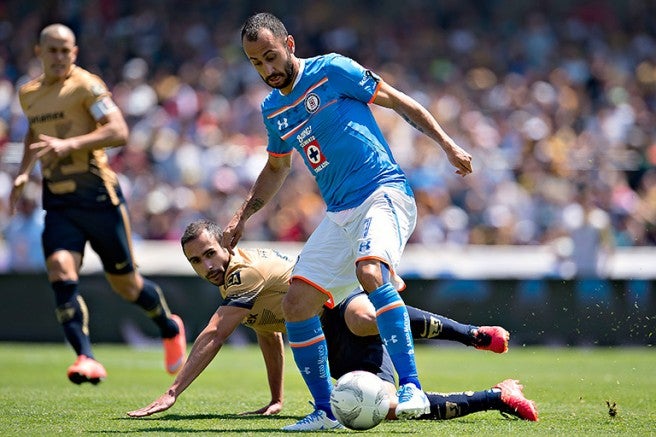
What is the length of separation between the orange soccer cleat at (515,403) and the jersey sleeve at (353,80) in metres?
2.06

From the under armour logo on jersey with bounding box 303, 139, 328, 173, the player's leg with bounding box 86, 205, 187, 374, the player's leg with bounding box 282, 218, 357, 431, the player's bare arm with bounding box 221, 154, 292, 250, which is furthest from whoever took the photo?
the player's leg with bounding box 86, 205, 187, 374

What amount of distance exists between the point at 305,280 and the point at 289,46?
152 cm

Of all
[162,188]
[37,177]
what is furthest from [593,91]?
[37,177]

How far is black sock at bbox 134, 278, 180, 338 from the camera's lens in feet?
35.8

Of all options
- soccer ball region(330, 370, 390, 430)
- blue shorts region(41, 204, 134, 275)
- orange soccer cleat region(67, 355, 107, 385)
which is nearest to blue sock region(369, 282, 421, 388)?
soccer ball region(330, 370, 390, 430)

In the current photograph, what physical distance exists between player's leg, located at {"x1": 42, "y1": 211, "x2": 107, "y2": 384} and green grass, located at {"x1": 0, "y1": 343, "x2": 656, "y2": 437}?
28 cm

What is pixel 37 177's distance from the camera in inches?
725

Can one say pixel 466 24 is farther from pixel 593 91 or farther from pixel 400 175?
pixel 400 175

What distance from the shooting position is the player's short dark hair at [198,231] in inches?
314

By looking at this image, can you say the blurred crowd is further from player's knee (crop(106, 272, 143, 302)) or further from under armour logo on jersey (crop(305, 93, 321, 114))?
under armour logo on jersey (crop(305, 93, 321, 114))

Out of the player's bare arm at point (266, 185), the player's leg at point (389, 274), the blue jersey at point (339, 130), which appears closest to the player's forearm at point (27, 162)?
the player's bare arm at point (266, 185)

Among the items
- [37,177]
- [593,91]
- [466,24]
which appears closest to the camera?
[37,177]

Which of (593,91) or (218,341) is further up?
(593,91)

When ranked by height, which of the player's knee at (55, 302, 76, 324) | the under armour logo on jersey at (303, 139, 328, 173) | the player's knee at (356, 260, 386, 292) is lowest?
the player's knee at (55, 302, 76, 324)
